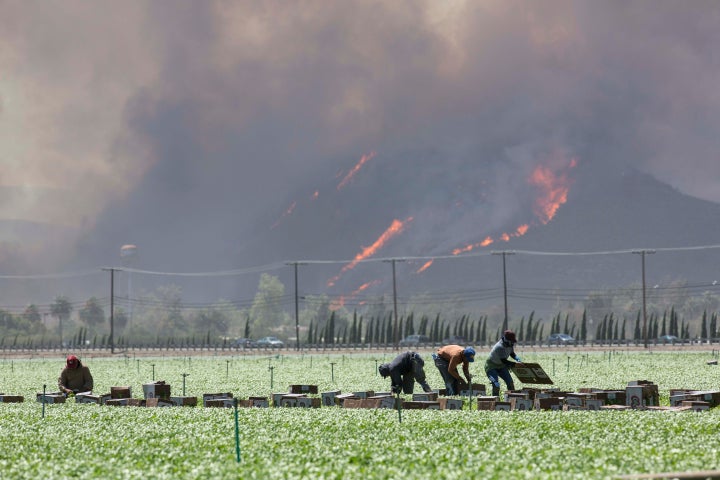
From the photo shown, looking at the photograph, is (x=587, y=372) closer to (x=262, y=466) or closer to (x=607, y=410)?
(x=607, y=410)

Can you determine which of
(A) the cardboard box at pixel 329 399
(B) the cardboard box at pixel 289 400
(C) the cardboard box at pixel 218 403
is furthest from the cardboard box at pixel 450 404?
(C) the cardboard box at pixel 218 403

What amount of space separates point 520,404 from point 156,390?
13.0 meters

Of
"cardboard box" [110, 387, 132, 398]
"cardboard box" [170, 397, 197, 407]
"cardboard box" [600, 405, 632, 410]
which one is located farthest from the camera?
"cardboard box" [110, 387, 132, 398]

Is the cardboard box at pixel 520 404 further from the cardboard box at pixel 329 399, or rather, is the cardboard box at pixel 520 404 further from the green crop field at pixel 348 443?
the cardboard box at pixel 329 399

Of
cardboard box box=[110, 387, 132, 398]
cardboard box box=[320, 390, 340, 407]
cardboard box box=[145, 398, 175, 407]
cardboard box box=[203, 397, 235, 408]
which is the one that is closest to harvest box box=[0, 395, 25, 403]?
cardboard box box=[110, 387, 132, 398]

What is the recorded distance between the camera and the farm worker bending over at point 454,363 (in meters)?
30.5

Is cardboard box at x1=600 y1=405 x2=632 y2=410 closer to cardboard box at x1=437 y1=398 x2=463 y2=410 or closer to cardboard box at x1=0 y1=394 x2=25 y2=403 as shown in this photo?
cardboard box at x1=437 y1=398 x2=463 y2=410

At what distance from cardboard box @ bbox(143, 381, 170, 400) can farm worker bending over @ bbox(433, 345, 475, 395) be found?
9353 mm

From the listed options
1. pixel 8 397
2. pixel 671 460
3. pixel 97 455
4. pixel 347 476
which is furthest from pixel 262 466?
pixel 8 397

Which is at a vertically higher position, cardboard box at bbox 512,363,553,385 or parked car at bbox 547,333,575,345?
parked car at bbox 547,333,575,345

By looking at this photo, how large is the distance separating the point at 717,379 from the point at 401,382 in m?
16.8

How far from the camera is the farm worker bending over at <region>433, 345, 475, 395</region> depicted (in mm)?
30467

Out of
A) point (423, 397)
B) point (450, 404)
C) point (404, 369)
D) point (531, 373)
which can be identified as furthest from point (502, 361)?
point (450, 404)

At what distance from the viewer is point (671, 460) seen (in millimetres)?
17688
